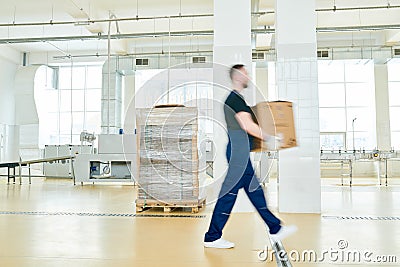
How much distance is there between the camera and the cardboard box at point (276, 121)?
2492mm

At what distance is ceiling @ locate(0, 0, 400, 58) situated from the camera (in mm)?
7797

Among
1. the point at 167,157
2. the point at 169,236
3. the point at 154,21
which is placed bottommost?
the point at 169,236

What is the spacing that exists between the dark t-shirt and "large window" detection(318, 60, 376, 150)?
9114 mm

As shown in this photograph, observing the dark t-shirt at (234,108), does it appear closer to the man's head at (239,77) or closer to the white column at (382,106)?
the man's head at (239,77)

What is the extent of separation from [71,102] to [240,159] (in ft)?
35.9

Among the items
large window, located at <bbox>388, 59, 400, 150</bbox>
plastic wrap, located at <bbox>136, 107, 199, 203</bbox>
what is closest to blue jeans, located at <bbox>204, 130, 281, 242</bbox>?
plastic wrap, located at <bbox>136, 107, 199, 203</bbox>

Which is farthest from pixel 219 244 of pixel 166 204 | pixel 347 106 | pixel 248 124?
pixel 347 106

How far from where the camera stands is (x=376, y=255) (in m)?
2.42

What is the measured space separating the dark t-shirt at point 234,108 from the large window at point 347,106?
29.9ft

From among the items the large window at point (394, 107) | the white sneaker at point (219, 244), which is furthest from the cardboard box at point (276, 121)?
the large window at point (394, 107)

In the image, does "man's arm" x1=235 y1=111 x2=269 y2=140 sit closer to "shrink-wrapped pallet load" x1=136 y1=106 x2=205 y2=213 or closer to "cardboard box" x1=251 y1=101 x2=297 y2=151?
"cardboard box" x1=251 y1=101 x2=297 y2=151

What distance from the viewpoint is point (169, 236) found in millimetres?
3029

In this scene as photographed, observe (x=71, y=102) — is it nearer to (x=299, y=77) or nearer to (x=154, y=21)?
(x=154, y=21)

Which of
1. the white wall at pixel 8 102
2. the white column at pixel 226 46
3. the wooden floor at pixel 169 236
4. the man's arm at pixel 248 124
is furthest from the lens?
the white wall at pixel 8 102
